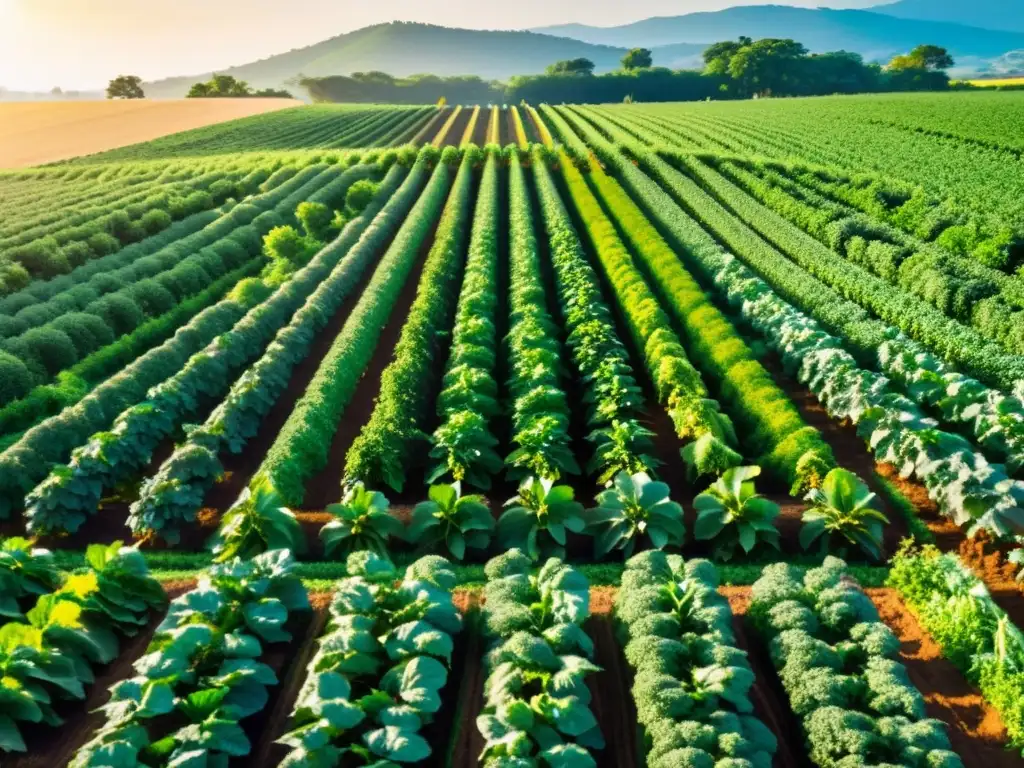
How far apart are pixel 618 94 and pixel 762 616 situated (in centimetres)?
11553

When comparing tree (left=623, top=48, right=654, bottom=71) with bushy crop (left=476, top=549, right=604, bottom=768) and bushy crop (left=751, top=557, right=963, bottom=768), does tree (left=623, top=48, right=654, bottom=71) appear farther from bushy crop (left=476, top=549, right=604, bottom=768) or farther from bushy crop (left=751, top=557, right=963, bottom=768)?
bushy crop (left=476, top=549, right=604, bottom=768)

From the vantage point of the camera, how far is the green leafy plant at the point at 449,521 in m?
9.95

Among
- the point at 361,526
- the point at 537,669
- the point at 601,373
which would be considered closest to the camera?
the point at 537,669

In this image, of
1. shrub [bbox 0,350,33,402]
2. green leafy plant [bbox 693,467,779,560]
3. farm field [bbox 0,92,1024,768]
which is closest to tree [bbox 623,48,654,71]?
farm field [bbox 0,92,1024,768]

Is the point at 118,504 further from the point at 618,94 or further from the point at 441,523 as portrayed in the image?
the point at 618,94

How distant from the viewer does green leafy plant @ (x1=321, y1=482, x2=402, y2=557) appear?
392 inches

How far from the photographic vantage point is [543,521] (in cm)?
989

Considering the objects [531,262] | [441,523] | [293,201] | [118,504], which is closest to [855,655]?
[441,523]

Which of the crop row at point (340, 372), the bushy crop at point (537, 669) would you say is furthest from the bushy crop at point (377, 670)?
the crop row at point (340, 372)

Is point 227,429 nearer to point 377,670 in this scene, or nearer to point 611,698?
point 377,670

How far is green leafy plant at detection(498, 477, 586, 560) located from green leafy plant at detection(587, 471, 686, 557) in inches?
13.5

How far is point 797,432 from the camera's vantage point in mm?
11367

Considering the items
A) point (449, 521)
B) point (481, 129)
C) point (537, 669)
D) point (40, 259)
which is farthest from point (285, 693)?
point (481, 129)

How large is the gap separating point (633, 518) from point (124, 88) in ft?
473
